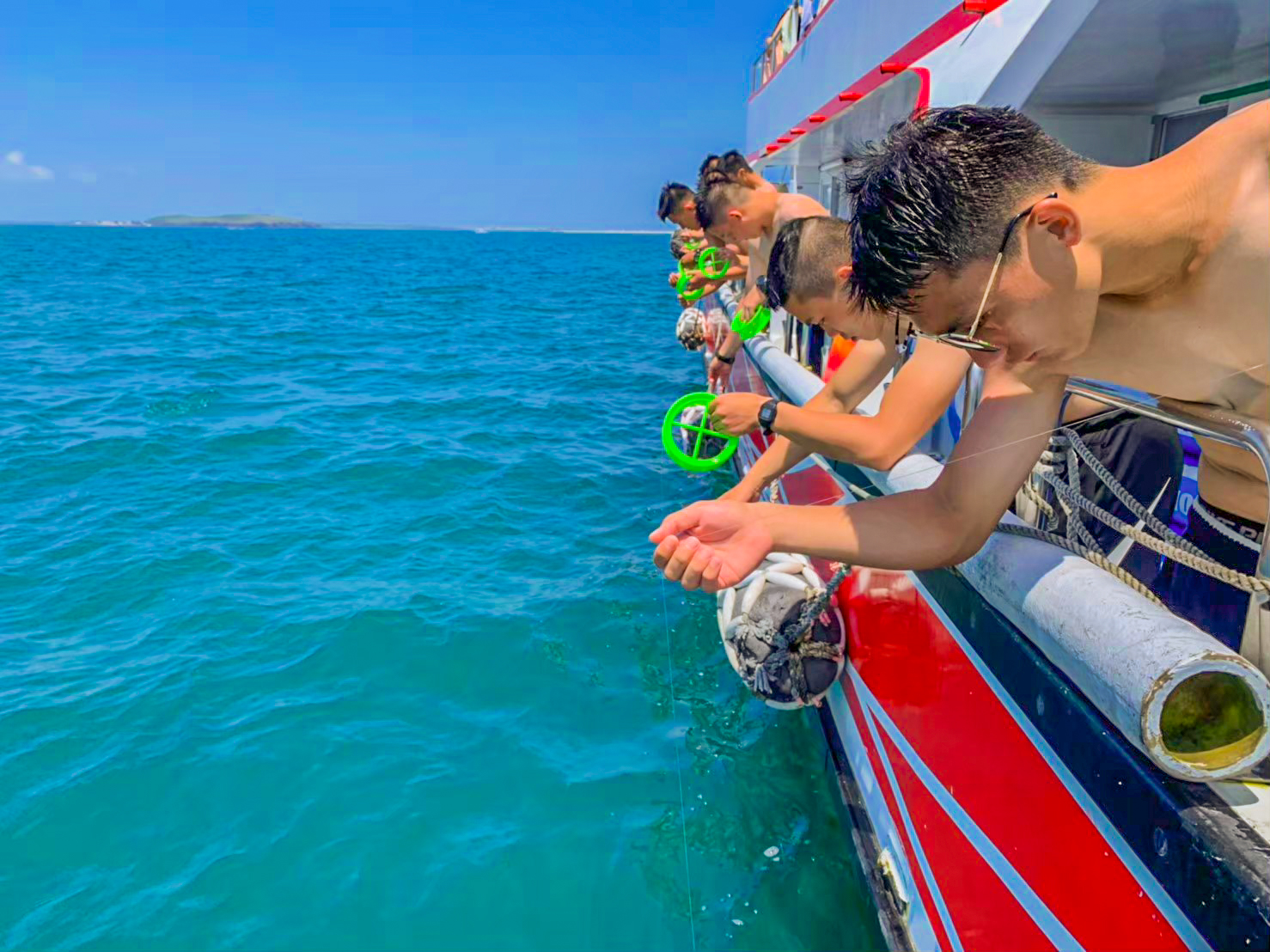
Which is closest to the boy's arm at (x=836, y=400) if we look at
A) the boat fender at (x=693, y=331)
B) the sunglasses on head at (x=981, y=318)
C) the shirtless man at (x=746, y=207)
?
the shirtless man at (x=746, y=207)

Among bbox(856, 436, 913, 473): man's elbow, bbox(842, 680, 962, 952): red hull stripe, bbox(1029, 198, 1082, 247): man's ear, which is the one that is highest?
bbox(1029, 198, 1082, 247): man's ear

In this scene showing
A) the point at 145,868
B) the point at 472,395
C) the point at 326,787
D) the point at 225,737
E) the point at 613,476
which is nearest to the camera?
the point at 145,868

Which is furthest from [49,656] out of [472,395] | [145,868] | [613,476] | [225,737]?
[472,395]

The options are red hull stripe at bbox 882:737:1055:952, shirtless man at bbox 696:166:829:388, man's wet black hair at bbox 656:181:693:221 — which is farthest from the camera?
man's wet black hair at bbox 656:181:693:221

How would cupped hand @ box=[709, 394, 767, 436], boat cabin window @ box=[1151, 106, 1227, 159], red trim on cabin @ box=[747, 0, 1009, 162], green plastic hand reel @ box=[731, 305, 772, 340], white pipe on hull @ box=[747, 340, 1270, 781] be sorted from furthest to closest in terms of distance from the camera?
1. green plastic hand reel @ box=[731, 305, 772, 340]
2. boat cabin window @ box=[1151, 106, 1227, 159]
3. red trim on cabin @ box=[747, 0, 1009, 162]
4. cupped hand @ box=[709, 394, 767, 436]
5. white pipe on hull @ box=[747, 340, 1270, 781]

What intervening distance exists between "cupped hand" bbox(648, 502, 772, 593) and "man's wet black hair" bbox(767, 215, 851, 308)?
1.06 m

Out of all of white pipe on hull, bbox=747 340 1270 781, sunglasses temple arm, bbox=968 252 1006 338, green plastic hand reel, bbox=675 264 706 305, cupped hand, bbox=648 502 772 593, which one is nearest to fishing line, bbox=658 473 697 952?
cupped hand, bbox=648 502 772 593

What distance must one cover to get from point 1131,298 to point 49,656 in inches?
224

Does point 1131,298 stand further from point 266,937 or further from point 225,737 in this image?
point 225,737

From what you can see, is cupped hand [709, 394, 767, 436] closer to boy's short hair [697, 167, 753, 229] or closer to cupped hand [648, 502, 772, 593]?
cupped hand [648, 502, 772, 593]

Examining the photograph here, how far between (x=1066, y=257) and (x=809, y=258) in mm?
1367

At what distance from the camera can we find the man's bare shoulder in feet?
13.1

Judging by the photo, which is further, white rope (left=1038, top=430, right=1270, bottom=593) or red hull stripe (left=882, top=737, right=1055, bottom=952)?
red hull stripe (left=882, top=737, right=1055, bottom=952)

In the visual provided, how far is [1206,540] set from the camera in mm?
1880
